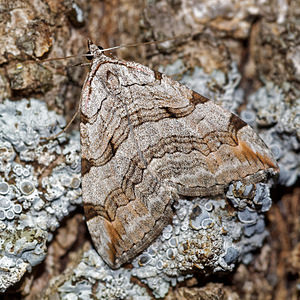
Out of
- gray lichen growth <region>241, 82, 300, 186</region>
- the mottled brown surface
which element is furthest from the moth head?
gray lichen growth <region>241, 82, 300, 186</region>

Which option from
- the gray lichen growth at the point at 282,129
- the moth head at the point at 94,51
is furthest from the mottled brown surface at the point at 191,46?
the moth head at the point at 94,51

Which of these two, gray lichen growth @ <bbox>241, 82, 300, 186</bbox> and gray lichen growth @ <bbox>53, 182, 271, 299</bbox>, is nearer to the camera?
gray lichen growth @ <bbox>53, 182, 271, 299</bbox>

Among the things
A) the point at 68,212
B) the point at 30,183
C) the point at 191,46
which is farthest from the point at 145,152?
the point at 191,46

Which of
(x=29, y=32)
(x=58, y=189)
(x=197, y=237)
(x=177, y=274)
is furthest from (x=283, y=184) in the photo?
(x=29, y=32)

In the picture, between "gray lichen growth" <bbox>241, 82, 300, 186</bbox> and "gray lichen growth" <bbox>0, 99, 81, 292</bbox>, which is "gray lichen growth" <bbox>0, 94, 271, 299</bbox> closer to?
"gray lichen growth" <bbox>0, 99, 81, 292</bbox>

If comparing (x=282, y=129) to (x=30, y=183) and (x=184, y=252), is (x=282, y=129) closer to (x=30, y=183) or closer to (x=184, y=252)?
(x=184, y=252)

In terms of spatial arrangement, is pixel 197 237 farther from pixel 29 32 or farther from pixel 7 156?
pixel 29 32
